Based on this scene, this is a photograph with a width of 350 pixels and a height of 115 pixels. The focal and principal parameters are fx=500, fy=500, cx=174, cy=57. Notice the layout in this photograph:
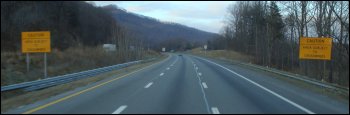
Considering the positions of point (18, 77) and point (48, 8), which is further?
point (48, 8)

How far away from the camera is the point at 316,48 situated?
28.5 m

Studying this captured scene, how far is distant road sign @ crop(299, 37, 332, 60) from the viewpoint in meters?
28.2

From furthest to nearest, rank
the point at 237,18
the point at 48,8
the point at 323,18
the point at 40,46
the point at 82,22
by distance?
the point at 237,18 → the point at 82,22 → the point at 48,8 → the point at 323,18 → the point at 40,46

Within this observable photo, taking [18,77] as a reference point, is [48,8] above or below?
above

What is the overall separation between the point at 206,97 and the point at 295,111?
14.9ft

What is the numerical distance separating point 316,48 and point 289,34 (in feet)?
199

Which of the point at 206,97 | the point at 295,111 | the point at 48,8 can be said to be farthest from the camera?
the point at 48,8

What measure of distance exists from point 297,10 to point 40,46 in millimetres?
36593

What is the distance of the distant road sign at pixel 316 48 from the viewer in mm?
28234

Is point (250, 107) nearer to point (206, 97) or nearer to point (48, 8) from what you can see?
point (206, 97)

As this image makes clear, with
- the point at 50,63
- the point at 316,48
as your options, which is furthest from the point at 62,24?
the point at 316,48

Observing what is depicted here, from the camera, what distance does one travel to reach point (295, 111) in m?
13.8

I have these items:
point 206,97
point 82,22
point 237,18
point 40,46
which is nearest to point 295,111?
point 206,97

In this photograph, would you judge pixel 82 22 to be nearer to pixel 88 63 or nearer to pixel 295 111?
pixel 88 63
